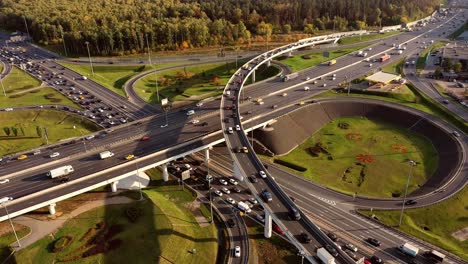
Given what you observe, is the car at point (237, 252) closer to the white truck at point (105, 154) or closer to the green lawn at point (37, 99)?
the white truck at point (105, 154)

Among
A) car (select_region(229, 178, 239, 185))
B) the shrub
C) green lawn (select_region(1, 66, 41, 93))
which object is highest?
green lawn (select_region(1, 66, 41, 93))

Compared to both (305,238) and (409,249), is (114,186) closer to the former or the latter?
(305,238)

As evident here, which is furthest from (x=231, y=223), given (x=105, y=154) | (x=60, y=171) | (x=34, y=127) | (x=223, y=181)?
Answer: (x=34, y=127)

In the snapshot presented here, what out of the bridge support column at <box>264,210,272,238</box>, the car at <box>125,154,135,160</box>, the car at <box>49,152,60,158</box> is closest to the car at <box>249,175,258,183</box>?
the bridge support column at <box>264,210,272,238</box>

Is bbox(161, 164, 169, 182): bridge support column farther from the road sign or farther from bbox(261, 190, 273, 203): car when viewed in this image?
bbox(261, 190, 273, 203): car

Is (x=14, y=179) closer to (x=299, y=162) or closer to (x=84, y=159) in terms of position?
(x=84, y=159)
